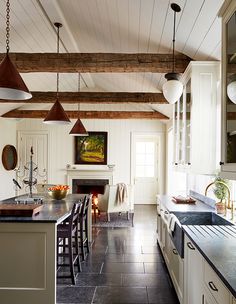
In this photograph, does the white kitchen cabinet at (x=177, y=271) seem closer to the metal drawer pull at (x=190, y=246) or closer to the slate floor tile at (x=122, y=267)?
the metal drawer pull at (x=190, y=246)

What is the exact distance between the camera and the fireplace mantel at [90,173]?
9.06 metres

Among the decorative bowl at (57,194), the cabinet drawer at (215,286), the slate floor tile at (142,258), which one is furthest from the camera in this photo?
the decorative bowl at (57,194)

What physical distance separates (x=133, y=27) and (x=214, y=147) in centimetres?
185

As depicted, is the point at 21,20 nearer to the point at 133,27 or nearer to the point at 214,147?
the point at 133,27

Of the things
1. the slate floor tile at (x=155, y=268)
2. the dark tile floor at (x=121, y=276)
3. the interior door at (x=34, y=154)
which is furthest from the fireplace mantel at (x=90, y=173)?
the slate floor tile at (x=155, y=268)

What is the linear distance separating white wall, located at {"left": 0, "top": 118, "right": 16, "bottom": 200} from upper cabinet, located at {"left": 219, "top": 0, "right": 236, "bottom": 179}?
744cm

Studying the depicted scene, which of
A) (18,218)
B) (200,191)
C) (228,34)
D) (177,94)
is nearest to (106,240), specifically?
(200,191)

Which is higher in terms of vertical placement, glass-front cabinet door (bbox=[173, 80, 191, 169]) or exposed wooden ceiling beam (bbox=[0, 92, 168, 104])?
exposed wooden ceiling beam (bbox=[0, 92, 168, 104])

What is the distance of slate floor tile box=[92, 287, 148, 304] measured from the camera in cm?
310

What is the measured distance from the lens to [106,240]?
17.6 ft

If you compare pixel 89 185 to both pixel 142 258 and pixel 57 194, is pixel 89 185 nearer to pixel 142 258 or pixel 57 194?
pixel 57 194

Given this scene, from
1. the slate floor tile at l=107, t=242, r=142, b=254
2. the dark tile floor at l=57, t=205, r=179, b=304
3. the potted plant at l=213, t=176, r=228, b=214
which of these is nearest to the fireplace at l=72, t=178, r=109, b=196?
the dark tile floor at l=57, t=205, r=179, b=304

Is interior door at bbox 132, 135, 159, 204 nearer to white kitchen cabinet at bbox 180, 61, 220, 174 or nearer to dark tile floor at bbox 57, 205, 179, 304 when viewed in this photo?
dark tile floor at bbox 57, 205, 179, 304

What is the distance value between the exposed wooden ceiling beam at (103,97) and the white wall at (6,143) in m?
2.19
